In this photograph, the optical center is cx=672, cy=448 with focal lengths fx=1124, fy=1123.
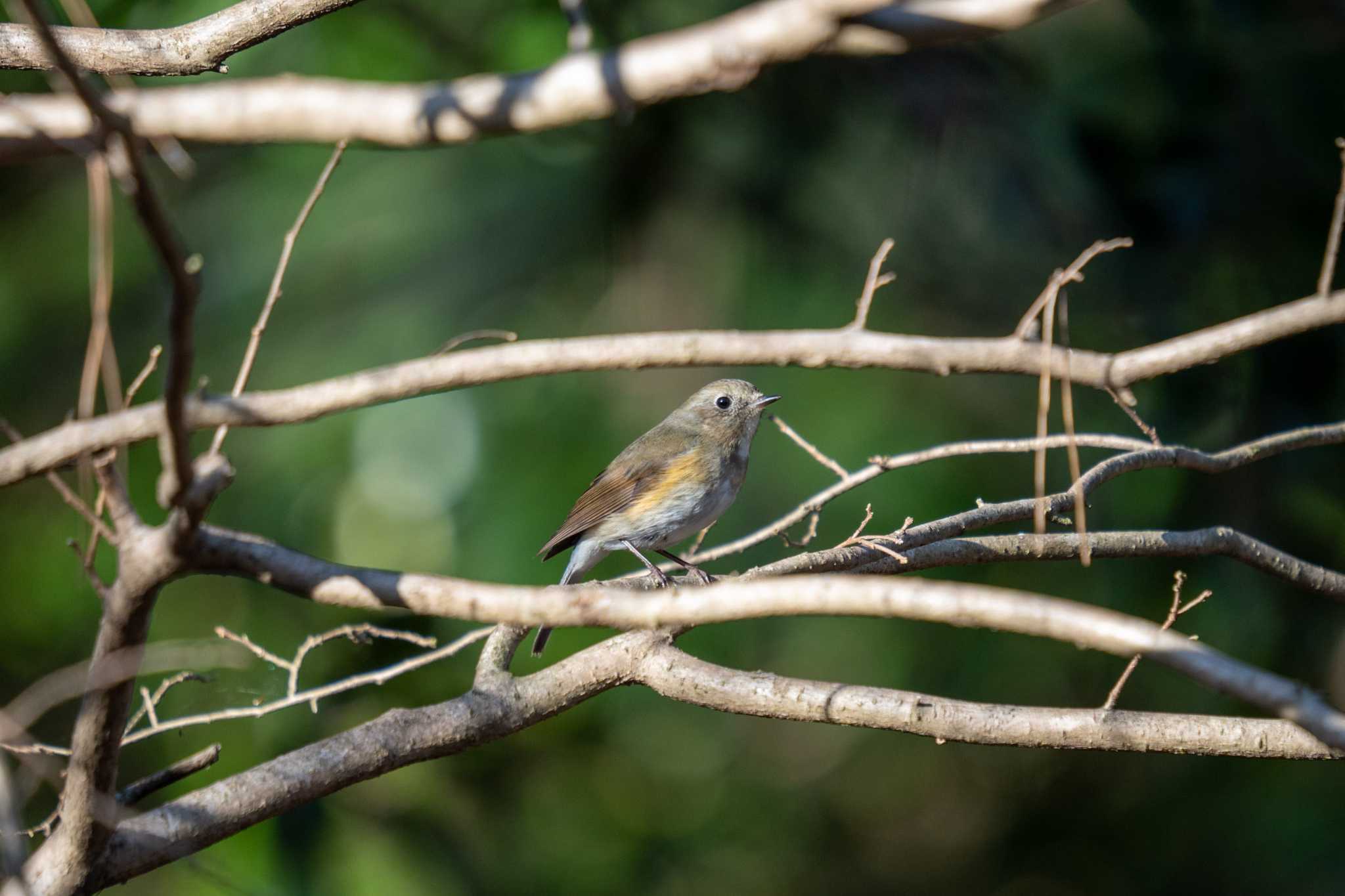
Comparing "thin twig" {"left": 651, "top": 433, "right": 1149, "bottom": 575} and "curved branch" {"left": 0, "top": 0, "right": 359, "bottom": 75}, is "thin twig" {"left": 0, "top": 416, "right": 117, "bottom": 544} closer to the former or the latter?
"curved branch" {"left": 0, "top": 0, "right": 359, "bottom": 75}

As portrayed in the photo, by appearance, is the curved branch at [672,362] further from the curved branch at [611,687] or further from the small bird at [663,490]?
the small bird at [663,490]

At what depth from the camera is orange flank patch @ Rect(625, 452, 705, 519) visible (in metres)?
4.02

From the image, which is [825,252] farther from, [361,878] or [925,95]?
[361,878]

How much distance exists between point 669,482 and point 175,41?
2.13m

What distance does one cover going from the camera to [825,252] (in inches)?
201

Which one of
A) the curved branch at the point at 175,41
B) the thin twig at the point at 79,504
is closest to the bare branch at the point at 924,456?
the thin twig at the point at 79,504

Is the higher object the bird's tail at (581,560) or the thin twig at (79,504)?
the thin twig at (79,504)

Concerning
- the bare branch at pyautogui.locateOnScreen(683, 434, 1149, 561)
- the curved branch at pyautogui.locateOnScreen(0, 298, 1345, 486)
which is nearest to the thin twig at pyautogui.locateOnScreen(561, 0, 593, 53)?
the curved branch at pyautogui.locateOnScreen(0, 298, 1345, 486)

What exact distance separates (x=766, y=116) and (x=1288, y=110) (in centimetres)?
238

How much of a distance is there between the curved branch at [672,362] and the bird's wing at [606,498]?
2395 millimetres

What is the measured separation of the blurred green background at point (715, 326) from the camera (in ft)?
15.9

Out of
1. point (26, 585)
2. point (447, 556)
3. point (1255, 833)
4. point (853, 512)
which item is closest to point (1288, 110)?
point (853, 512)

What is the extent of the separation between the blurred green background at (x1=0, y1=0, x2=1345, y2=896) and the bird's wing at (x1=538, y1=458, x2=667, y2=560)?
2.49 feet

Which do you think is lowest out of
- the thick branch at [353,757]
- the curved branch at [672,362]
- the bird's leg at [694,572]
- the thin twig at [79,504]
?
the bird's leg at [694,572]
